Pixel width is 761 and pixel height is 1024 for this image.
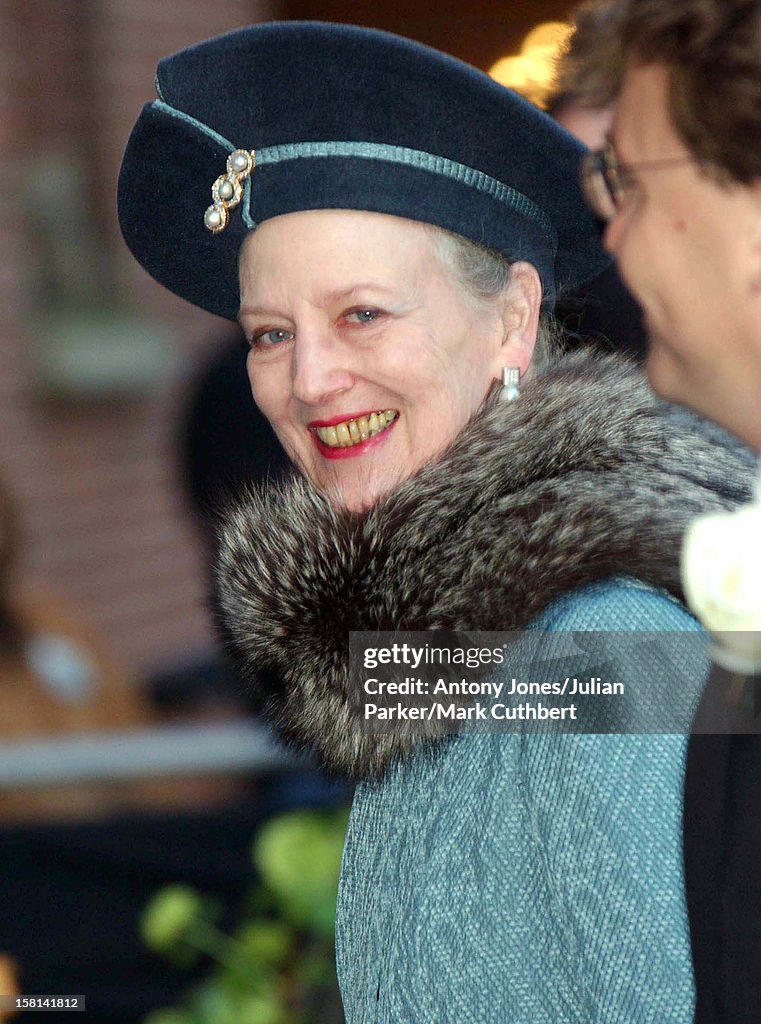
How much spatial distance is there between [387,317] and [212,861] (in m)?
1.68

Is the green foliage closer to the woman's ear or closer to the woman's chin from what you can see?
the woman's chin

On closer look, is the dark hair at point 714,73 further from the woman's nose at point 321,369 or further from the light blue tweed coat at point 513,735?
the woman's nose at point 321,369

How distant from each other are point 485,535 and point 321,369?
451 mm

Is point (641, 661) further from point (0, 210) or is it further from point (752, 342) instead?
point (0, 210)

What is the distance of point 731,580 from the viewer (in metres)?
0.90

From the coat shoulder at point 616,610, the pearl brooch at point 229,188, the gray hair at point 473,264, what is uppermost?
the pearl brooch at point 229,188

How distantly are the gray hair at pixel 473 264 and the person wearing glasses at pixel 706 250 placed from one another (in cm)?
60

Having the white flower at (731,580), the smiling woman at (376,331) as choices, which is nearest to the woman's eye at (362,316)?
the smiling woman at (376,331)

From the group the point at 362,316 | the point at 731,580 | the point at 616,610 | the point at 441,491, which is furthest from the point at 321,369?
the point at 731,580

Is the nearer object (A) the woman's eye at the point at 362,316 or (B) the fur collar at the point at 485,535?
(B) the fur collar at the point at 485,535

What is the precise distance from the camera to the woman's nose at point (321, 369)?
184cm

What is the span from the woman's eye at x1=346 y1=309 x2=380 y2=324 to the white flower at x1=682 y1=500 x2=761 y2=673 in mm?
940

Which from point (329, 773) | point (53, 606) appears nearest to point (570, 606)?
point (329, 773)

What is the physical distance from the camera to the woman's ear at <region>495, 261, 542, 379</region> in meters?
1.91
